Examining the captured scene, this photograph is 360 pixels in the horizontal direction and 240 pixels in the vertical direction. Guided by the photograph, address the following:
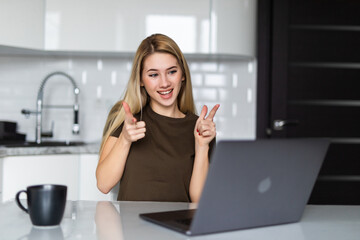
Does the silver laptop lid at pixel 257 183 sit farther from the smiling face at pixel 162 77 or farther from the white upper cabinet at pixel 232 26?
the white upper cabinet at pixel 232 26

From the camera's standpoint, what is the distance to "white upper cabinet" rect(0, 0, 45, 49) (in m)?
3.00

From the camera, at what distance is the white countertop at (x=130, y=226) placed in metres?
1.05

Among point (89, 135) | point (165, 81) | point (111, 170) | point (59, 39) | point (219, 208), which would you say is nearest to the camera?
point (219, 208)

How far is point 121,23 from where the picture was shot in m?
3.23

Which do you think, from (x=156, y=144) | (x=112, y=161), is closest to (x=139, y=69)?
(x=156, y=144)

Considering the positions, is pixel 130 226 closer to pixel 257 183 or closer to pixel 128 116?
pixel 257 183

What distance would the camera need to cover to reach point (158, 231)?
1.08m

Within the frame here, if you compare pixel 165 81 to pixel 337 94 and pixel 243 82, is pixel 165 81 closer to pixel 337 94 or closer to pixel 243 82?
pixel 243 82

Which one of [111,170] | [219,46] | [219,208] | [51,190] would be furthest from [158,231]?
[219,46]

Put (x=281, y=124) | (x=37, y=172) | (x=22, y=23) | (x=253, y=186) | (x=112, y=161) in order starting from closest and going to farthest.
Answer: (x=253, y=186), (x=112, y=161), (x=37, y=172), (x=22, y=23), (x=281, y=124)

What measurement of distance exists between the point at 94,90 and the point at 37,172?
2.92ft

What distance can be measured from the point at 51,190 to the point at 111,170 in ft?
2.32

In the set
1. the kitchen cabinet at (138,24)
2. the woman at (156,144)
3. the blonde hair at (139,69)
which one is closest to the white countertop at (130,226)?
the woman at (156,144)

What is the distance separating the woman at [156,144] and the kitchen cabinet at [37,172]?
3.03ft
